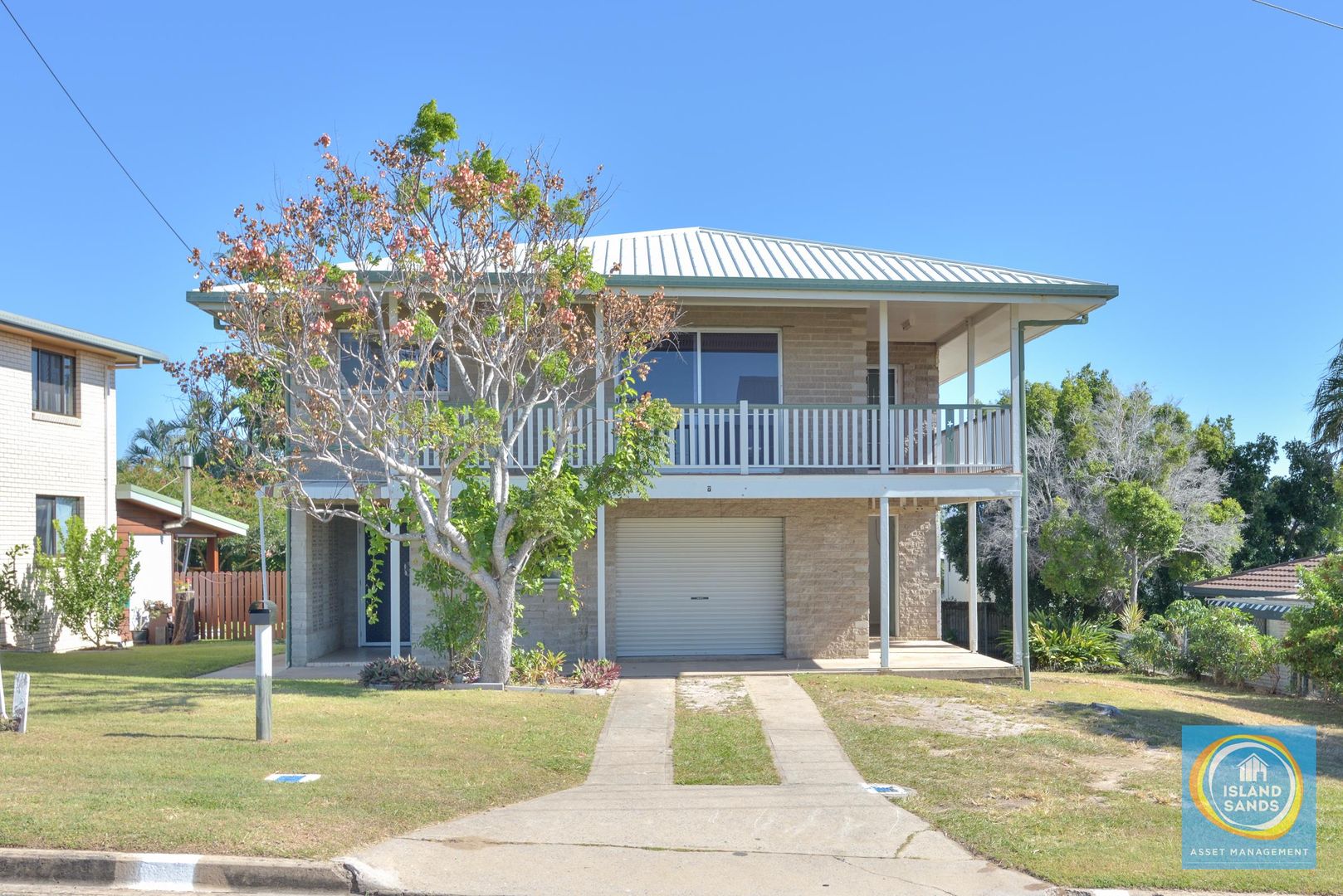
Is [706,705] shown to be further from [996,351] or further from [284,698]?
[996,351]

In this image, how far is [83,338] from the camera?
66.1 ft

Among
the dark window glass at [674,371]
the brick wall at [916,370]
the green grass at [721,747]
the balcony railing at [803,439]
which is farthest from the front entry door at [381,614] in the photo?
the brick wall at [916,370]

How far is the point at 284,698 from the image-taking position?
466 inches

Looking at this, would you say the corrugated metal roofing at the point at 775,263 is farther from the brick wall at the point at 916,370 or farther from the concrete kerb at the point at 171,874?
the concrete kerb at the point at 171,874

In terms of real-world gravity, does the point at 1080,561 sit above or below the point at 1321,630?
above

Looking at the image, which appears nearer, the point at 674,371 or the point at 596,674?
the point at 596,674

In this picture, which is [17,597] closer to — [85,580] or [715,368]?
[85,580]

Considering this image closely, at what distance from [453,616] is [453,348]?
10.9 feet

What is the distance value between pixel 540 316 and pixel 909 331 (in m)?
7.64

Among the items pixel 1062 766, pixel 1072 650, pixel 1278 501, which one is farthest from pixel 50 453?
pixel 1278 501

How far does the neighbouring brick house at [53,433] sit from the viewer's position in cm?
1916

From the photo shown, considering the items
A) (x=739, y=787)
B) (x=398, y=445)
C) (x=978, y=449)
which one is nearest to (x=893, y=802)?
(x=739, y=787)

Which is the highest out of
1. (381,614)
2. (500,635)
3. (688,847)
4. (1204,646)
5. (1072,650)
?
(500,635)

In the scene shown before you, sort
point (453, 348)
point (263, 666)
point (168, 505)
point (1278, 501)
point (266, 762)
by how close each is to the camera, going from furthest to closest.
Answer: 1. point (1278, 501)
2. point (168, 505)
3. point (453, 348)
4. point (263, 666)
5. point (266, 762)
